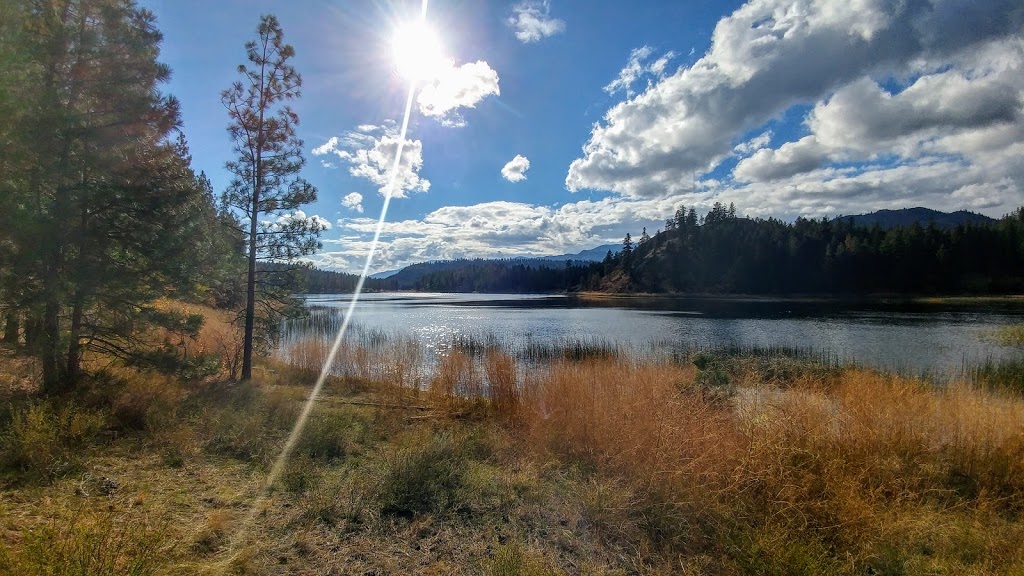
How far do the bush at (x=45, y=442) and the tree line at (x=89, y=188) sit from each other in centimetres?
199

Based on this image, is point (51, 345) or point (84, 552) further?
point (51, 345)

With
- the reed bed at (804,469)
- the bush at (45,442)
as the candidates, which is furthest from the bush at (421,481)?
the bush at (45,442)

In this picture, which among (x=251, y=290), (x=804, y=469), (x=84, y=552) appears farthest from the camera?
(x=251, y=290)

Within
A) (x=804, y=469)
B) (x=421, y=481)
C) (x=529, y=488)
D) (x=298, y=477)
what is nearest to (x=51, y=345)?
(x=298, y=477)

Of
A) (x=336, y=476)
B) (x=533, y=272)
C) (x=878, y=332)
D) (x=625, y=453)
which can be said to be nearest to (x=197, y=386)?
(x=336, y=476)

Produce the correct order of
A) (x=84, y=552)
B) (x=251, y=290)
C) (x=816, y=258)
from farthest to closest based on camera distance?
(x=816, y=258), (x=251, y=290), (x=84, y=552)

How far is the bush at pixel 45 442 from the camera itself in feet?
15.7

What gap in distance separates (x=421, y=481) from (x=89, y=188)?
7.34m

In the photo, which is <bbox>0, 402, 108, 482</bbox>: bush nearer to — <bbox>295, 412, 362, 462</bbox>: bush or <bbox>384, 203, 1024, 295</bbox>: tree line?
<bbox>295, 412, 362, 462</bbox>: bush

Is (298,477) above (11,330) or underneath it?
underneath

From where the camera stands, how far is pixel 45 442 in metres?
5.07

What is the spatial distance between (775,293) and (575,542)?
129732 mm

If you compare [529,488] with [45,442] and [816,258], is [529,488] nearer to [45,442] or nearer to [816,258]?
[45,442]

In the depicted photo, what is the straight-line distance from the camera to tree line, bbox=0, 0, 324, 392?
6.64 meters
